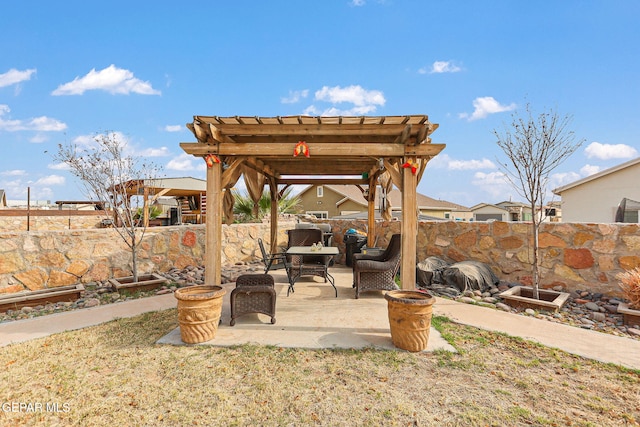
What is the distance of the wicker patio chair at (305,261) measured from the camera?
18.8ft

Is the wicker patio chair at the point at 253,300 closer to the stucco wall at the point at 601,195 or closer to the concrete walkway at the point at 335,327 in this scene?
the concrete walkway at the point at 335,327

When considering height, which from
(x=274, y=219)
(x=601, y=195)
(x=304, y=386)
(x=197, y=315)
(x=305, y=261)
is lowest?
(x=304, y=386)

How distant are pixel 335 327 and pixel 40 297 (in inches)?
181

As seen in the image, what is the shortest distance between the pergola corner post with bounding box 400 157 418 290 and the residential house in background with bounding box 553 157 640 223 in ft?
31.2

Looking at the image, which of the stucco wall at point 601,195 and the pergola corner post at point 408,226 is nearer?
the pergola corner post at point 408,226

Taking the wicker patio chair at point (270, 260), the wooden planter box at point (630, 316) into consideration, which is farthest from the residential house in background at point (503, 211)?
the wicker patio chair at point (270, 260)

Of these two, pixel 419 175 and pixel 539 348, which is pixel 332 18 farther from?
pixel 539 348

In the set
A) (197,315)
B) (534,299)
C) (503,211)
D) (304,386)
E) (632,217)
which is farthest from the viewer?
(503,211)

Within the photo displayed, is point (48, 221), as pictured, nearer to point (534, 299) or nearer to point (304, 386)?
point (304, 386)

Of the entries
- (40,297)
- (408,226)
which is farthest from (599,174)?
(40,297)

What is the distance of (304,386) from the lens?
2561 millimetres

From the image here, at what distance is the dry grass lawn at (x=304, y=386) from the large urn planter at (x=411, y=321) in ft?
0.47

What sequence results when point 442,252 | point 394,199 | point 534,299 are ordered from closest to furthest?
point 534,299 → point 442,252 → point 394,199

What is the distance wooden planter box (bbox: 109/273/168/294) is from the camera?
5.46 meters
